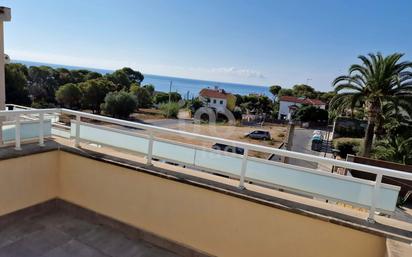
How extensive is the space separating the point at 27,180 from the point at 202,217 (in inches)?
88.2

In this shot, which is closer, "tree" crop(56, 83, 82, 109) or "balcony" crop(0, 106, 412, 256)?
"balcony" crop(0, 106, 412, 256)

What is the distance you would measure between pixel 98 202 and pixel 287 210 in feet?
7.64

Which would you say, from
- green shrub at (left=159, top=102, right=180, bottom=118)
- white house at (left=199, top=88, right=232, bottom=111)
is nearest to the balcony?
green shrub at (left=159, top=102, right=180, bottom=118)

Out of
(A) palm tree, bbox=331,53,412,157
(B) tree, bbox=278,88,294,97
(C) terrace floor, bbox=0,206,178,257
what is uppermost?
(B) tree, bbox=278,88,294,97

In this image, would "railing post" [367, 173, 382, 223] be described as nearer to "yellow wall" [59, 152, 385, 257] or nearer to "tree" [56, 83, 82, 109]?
"yellow wall" [59, 152, 385, 257]

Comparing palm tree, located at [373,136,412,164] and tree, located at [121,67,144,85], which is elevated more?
tree, located at [121,67,144,85]

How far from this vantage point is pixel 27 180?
10.9 feet

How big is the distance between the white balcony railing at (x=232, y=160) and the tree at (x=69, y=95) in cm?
2568

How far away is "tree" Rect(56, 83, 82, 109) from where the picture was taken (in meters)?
27.0

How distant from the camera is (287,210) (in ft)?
8.13

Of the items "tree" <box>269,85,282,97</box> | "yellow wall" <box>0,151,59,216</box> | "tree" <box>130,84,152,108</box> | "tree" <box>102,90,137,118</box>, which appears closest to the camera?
"yellow wall" <box>0,151,59,216</box>

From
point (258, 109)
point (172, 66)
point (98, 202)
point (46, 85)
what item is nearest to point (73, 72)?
point (46, 85)

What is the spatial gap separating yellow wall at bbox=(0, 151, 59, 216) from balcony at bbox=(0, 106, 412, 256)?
0.01m

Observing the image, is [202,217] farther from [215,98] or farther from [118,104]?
[215,98]
